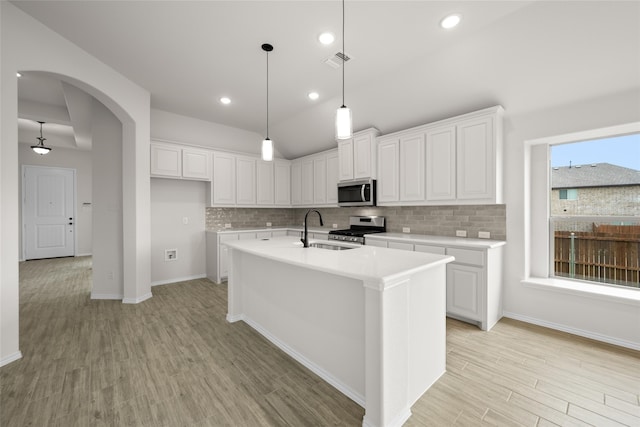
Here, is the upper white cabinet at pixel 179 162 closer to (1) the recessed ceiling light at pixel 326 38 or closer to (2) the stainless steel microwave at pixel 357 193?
(2) the stainless steel microwave at pixel 357 193

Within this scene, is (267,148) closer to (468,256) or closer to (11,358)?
(468,256)

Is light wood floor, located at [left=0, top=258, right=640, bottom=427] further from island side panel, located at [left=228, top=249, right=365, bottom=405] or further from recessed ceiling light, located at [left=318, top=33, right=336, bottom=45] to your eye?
recessed ceiling light, located at [left=318, top=33, right=336, bottom=45]

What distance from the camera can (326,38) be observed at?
102 inches

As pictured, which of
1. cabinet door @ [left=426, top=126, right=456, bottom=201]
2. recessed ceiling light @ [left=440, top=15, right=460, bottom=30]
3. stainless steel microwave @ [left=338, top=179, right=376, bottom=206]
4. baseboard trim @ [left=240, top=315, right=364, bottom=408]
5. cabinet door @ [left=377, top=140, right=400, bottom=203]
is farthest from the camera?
stainless steel microwave @ [left=338, top=179, right=376, bottom=206]

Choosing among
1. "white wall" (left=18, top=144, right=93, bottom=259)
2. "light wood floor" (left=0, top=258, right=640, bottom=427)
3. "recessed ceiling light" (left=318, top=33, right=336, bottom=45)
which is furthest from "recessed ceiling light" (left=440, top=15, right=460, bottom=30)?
"white wall" (left=18, top=144, right=93, bottom=259)

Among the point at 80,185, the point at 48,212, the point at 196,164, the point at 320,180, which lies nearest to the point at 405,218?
the point at 320,180

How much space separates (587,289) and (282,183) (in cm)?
501

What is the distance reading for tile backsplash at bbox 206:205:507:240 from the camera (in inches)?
131

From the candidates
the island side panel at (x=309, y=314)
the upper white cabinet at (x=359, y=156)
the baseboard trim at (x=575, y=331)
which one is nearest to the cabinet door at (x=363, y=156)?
the upper white cabinet at (x=359, y=156)

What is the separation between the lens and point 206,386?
6.25 feet

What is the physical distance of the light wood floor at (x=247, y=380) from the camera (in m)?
1.62

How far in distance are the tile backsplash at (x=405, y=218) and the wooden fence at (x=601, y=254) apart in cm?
70

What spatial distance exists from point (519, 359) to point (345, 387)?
160 cm

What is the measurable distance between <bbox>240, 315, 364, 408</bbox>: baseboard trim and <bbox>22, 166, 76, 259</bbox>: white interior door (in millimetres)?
7365
